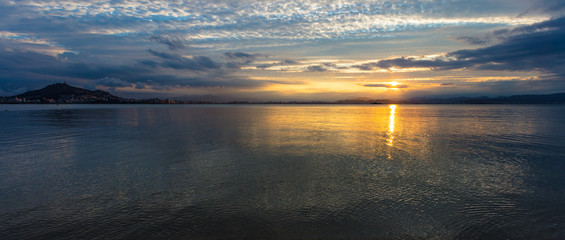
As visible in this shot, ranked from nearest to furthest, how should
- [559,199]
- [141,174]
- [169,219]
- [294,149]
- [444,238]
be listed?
[444,238], [169,219], [559,199], [141,174], [294,149]

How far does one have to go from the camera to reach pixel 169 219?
8.42 m

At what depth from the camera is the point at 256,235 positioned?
7.48 metres

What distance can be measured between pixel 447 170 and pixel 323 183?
23.1 feet

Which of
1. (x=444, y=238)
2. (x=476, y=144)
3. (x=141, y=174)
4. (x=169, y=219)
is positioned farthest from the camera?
(x=476, y=144)

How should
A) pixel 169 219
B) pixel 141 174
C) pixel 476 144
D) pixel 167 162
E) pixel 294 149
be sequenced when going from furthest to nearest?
pixel 476 144 < pixel 294 149 < pixel 167 162 < pixel 141 174 < pixel 169 219

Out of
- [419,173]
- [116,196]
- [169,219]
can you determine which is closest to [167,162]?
[116,196]

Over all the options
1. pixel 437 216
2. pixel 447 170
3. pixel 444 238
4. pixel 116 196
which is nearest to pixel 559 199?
pixel 447 170

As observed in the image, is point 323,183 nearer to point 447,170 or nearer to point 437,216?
point 437,216

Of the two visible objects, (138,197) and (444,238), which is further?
(138,197)

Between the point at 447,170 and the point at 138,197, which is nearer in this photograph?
the point at 138,197

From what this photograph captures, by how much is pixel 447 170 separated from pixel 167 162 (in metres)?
15.1

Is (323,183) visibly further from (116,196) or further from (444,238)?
(116,196)

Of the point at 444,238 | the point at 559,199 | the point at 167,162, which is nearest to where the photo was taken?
the point at 444,238

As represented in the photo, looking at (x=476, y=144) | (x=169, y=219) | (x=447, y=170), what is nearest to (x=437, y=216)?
(x=447, y=170)
